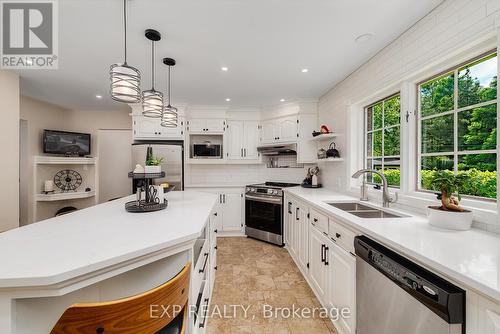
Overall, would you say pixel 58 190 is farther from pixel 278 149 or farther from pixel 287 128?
pixel 287 128

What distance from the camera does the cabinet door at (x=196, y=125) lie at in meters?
3.91

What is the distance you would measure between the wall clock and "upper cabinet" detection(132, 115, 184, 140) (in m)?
1.57

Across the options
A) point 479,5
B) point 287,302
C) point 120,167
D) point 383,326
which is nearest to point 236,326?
point 287,302

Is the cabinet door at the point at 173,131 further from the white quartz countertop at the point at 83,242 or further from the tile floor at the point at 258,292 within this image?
the white quartz countertop at the point at 83,242

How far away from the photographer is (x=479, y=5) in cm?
122

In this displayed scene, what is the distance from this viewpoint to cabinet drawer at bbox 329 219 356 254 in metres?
1.43

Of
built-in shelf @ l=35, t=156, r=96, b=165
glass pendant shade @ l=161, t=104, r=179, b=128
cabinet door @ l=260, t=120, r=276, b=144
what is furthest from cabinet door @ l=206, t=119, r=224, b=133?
built-in shelf @ l=35, t=156, r=96, b=165

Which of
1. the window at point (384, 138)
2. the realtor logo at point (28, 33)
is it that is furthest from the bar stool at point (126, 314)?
the window at point (384, 138)

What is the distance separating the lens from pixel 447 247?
0.96m

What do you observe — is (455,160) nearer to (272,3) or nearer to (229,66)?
(272,3)

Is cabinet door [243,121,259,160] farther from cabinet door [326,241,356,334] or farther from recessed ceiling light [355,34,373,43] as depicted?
cabinet door [326,241,356,334]

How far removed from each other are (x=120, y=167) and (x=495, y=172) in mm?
5386

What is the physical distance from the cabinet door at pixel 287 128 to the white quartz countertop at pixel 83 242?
260 cm

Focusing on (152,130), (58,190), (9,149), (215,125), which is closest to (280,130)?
(215,125)
